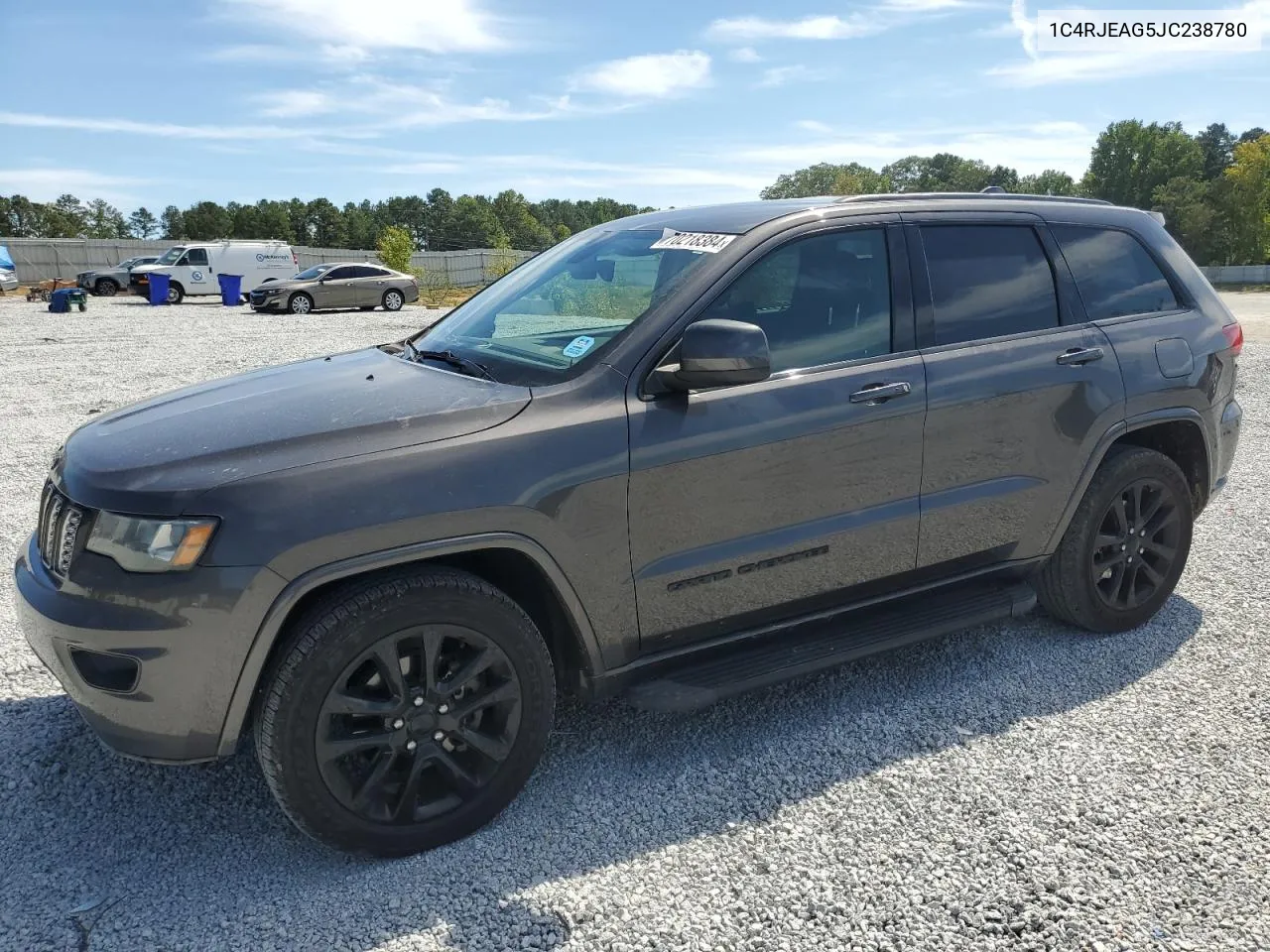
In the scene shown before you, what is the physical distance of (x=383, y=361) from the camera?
3.48 metres

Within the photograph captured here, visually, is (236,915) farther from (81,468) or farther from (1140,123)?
(1140,123)

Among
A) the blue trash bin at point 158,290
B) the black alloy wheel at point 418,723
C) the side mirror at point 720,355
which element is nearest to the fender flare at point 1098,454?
the side mirror at point 720,355

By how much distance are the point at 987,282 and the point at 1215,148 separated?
130977 millimetres

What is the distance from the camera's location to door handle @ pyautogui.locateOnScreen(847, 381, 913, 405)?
3.21 metres

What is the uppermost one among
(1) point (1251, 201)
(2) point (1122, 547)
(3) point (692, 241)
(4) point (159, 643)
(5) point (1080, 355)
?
(1) point (1251, 201)

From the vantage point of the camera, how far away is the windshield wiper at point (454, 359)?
3125mm

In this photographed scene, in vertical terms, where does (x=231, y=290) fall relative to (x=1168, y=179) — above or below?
below

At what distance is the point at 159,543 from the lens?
239 centimetres

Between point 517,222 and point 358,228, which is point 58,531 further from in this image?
point 517,222

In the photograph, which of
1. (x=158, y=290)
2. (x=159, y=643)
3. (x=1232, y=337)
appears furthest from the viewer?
(x=158, y=290)

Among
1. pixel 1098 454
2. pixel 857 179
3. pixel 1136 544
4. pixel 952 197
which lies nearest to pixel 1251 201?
pixel 857 179

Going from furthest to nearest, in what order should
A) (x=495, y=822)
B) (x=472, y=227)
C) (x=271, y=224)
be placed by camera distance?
(x=472, y=227), (x=271, y=224), (x=495, y=822)

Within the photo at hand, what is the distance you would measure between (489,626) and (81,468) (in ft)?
4.13

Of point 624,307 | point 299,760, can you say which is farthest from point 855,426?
point 299,760
